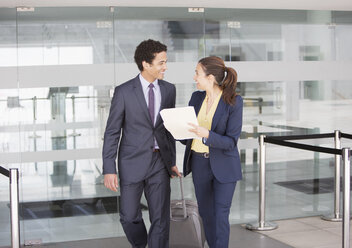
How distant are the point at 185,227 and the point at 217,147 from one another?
44.3 inches

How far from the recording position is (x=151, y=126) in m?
5.22

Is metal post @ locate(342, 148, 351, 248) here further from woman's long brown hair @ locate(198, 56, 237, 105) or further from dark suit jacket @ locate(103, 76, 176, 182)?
dark suit jacket @ locate(103, 76, 176, 182)

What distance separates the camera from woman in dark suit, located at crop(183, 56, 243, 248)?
16.9 ft

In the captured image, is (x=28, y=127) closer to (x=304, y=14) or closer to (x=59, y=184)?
(x=59, y=184)

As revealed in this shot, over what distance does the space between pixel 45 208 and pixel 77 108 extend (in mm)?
1188

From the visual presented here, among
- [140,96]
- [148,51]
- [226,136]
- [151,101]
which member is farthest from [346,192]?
[148,51]

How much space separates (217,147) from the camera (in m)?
5.03

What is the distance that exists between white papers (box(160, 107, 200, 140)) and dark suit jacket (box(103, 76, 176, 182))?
27 cm

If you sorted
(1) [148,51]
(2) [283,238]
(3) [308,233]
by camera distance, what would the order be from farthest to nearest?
(3) [308,233]
(2) [283,238]
(1) [148,51]

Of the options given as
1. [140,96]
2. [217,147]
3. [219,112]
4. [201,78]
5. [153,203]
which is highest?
[201,78]

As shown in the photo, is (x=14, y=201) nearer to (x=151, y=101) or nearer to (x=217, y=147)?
(x=151, y=101)

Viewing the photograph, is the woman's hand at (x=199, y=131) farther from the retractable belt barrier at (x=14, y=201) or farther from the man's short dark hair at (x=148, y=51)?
the retractable belt barrier at (x=14, y=201)

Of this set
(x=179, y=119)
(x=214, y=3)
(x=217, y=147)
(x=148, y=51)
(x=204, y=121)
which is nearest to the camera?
(x=179, y=119)

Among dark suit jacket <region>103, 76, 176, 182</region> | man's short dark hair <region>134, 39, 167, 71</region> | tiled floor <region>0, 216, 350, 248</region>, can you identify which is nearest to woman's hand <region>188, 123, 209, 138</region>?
dark suit jacket <region>103, 76, 176, 182</region>
